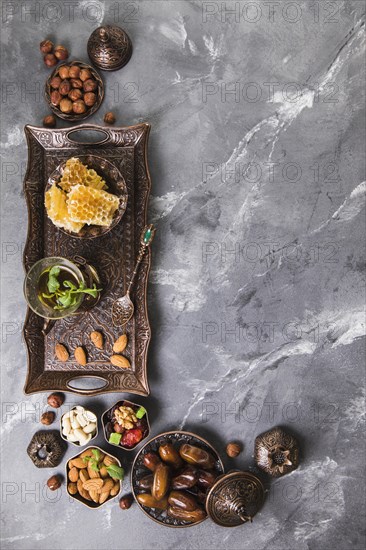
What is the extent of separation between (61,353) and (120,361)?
283 millimetres

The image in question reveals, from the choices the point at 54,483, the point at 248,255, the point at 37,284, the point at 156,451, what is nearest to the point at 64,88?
the point at 37,284

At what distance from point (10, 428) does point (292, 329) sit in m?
1.48

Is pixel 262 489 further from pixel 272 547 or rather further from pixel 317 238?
pixel 317 238

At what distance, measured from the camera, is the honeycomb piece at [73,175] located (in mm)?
2199

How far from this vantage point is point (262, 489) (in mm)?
2303

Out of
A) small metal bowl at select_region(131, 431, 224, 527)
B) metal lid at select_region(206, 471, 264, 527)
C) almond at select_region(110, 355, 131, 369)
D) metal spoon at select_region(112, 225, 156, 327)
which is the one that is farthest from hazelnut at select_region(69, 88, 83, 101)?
metal lid at select_region(206, 471, 264, 527)

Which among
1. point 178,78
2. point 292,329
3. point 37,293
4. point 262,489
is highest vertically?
point 178,78

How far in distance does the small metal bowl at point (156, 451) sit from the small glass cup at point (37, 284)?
73cm

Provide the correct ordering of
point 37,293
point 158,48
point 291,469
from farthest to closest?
point 158,48 → point 291,469 → point 37,293

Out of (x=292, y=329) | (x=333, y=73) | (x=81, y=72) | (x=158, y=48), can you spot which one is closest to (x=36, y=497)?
(x=292, y=329)

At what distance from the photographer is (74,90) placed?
2395mm

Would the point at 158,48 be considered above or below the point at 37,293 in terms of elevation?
above

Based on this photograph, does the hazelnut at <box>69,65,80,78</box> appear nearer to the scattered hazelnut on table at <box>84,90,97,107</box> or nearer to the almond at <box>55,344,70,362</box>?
the scattered hazelnut on table at <box>84,90,97,107</box>

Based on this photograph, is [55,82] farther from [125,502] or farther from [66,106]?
[125,502]
